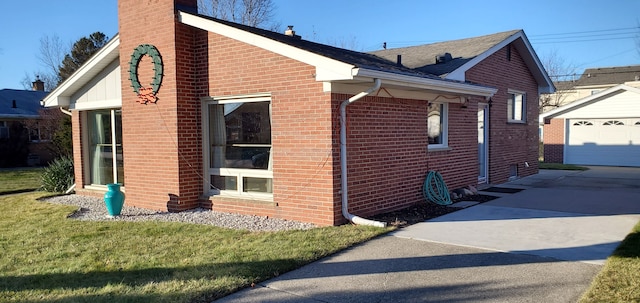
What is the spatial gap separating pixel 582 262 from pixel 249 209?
5.26 m

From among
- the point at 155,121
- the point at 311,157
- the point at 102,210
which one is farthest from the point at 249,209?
the point at 102,210

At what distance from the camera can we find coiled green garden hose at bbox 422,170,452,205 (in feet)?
30.9

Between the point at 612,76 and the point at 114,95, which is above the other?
the point at 612,76

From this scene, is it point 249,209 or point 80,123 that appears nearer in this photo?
point 249,209

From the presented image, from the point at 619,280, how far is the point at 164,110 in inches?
304

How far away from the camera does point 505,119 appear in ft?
45.0

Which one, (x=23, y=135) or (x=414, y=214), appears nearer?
(x=414, y=214)

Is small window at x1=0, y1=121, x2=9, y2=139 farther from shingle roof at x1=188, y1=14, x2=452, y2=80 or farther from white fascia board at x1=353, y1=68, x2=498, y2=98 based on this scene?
white fascia board at x1=353, y1=68, x2=498, y2=98

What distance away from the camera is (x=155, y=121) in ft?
30.4

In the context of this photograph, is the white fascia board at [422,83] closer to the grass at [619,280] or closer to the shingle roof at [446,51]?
the shingle roof at [446,51]

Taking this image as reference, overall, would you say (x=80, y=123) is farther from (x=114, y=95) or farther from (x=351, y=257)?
(x=351, y=257)

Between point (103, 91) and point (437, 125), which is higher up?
point (103, 91)

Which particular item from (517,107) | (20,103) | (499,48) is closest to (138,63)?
(499,48)

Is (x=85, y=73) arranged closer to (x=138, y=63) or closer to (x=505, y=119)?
(x=138, y=63)
